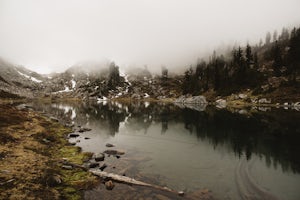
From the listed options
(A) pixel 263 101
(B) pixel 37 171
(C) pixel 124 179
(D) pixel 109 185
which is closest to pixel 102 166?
(C) pixel 124 179

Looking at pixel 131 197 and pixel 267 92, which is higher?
pixel 267 92

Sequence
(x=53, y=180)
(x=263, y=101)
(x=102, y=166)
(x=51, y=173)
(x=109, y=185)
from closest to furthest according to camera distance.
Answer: (x=53, y=180) < (x=109, y=185) < (x=51, y=173) < (x=102, y=166) < (x=263, y=101)

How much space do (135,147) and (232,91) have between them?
154 metres

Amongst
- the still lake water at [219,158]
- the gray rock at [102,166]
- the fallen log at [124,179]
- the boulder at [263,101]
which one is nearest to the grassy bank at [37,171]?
the fallen log at [124,179]

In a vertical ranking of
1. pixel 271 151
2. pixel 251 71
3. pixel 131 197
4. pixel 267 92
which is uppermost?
pixel 251 71

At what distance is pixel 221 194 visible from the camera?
23.4m

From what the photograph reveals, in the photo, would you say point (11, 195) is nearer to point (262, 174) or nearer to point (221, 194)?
point (221, 194)

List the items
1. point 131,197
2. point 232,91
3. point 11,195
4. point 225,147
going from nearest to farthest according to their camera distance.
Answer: point 11,195
point 131,197
point 225,147
point 232,91

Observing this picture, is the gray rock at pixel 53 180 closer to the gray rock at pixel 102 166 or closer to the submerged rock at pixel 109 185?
the submerged rock at pixel 109 185

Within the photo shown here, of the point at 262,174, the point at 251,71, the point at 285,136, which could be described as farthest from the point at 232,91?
the point at 262,174

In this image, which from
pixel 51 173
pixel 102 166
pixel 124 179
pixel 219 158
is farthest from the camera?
pixel 219 158

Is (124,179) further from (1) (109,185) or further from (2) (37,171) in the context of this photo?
(2) (37,171)

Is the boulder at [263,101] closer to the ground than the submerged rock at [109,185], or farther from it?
farther from it

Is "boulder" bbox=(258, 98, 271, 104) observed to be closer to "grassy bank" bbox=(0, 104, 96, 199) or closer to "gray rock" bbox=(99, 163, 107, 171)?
"grassy bank" bbox=(0, 104, 96, 199)
